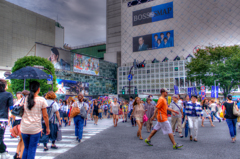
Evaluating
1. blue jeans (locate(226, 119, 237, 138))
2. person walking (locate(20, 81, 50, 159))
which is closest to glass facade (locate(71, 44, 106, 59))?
blue jeans (locate(226, 119, 237, 138))

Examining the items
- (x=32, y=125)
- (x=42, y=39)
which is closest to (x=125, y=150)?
(x=32, y=125)

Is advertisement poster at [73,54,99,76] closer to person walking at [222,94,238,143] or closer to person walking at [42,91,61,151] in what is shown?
person walking at [42,91,61,151]

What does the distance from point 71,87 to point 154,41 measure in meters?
31.1

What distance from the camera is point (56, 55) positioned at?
163 ft

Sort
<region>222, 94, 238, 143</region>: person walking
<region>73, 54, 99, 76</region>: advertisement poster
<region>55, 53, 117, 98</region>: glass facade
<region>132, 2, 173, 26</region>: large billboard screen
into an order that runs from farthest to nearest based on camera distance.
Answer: <region>132, 2, 173, 26</region>: large billboard screen, <region>73, 54, 99, 76</region>: advertisement poster, <region>55, 53, 117, 98</region>: glass facade, <region>222, 94, 238, 143</region>: person walking

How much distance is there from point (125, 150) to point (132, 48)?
66.0 metres

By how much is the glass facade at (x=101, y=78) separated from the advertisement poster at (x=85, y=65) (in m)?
1.21

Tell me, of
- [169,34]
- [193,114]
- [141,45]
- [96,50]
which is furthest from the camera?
[96,50]

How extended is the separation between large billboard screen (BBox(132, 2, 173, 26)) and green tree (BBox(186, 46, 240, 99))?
1603 inches

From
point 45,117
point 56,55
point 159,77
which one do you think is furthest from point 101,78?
point 45,117

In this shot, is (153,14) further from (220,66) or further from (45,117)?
(45,117)

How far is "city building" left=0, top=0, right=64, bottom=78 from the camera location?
68688mm

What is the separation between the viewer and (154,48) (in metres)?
66.5

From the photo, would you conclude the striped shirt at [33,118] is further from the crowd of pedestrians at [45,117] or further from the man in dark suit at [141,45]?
the man in dark suit at [141,45]
